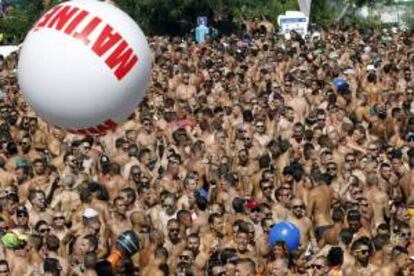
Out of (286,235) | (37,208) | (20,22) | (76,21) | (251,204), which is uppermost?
(76,21)

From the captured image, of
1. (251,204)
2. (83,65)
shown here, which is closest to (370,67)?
(251,204)

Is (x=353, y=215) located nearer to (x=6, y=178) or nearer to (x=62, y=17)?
(x=62, y=17)

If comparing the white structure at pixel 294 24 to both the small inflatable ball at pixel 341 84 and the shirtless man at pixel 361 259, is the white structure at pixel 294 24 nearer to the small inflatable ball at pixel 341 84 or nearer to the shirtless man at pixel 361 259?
the small inflatable ball at pixel 341 84

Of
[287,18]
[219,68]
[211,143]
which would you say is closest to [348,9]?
[287,18]

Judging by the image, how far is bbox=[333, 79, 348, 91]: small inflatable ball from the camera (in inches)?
612

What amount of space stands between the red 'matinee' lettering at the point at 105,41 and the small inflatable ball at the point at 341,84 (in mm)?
9883

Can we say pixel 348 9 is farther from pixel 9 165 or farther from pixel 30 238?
pixel 30 238

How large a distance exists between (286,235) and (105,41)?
9.89 feet

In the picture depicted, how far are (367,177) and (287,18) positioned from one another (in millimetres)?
13633

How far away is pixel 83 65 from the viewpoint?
5.83 metres

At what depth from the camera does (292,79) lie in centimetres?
1647

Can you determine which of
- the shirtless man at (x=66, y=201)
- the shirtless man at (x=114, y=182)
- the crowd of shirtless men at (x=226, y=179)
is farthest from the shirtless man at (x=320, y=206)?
the shirtless man at (x=66, y=201)

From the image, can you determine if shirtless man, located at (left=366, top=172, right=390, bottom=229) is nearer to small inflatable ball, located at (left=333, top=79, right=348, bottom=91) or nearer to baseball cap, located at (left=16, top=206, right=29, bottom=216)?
baseball cap, located at (left=16, top=206, right=29, bottom=216)

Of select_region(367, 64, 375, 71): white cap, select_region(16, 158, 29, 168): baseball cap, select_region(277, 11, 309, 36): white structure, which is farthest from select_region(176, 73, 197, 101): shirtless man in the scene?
select_region(277, 11, 309, 36): white structure
